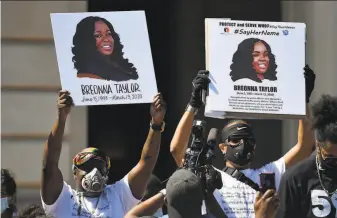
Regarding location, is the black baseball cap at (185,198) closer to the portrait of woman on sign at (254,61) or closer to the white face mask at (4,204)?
the portrait of woman on sign at (254,61)

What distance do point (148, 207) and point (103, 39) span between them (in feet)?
3.50

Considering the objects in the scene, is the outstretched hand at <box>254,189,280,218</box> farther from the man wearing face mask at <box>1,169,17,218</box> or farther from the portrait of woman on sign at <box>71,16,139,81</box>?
the man wearing face mask at <box>1,169,17,218</box>

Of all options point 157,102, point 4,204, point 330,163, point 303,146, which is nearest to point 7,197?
point 4,204

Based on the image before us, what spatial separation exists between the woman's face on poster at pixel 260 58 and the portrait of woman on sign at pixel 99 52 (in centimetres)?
73

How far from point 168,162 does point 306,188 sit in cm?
353

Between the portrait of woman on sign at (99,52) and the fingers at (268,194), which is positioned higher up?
the portrait of woman on sign at (99,52)

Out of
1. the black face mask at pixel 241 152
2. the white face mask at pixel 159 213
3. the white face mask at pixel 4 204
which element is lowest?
the white face mask at pixel 159 213

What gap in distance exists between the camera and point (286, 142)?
32.7 ft

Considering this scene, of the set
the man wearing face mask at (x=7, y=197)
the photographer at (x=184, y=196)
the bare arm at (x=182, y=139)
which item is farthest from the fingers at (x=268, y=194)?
the man wearing face mask at (x=7, y=197)

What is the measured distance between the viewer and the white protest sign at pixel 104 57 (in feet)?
21.3

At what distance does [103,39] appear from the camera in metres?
6.61

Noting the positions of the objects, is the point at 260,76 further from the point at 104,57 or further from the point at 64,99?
the point at 64,99

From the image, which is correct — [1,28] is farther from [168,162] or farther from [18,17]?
[168,162]

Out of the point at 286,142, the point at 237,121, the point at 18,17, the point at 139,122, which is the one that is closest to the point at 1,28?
the point at 18,17
